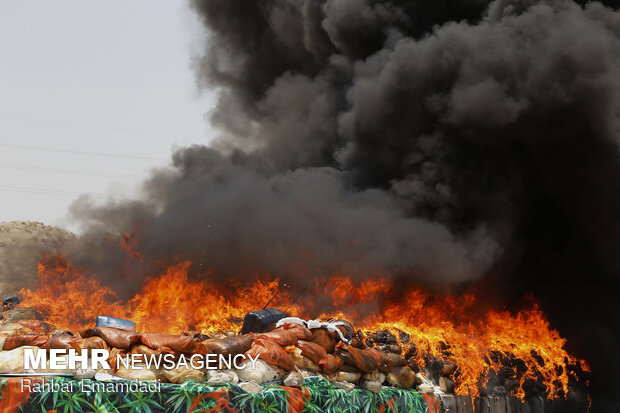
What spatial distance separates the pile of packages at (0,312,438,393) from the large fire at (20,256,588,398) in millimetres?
1974

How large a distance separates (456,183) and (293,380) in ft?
35.1

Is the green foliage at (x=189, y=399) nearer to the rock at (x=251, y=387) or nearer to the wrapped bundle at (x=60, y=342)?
the rock at (x=251, y=387)

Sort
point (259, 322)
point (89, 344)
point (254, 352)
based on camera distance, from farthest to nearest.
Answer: point (259, 322)
point (254, 352)
point (89, 344)

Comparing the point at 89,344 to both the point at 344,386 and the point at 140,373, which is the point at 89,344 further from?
the point at 344,386

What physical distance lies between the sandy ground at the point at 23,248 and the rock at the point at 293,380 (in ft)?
59.3

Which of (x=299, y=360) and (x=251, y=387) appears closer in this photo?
(x=251, y=387)

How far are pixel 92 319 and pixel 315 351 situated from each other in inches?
324

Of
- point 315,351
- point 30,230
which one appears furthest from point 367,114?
point 30,230

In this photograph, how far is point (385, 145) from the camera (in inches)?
746

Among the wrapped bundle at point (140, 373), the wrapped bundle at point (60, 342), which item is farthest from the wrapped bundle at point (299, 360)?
the wrapped bundle at point (60, 342)

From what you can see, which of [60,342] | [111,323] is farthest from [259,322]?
[60,342]

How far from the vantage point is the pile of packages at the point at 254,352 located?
7691 millimetres

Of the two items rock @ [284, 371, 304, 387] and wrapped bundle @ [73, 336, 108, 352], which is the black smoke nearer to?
rock @ [284, 371, 304, 387]

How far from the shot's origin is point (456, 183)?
57.3 ft
